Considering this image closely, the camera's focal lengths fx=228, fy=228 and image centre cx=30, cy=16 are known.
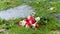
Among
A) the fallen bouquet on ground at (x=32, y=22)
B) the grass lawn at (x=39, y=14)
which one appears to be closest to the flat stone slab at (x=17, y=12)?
the grass lawn at (x=39, y=14)

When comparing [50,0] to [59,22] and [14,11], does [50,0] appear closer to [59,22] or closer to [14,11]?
[14,11]

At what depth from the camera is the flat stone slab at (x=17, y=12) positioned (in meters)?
3.82

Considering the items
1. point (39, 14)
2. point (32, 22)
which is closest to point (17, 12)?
point (39, 14)

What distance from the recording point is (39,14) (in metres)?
3.82

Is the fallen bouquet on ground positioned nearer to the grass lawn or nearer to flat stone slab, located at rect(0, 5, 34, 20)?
the grass lawn

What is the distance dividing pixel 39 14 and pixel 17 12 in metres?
0.44

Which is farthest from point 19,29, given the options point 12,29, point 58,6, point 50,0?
point 50,0

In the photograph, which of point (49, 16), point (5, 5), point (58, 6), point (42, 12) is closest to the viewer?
point (49, 16)

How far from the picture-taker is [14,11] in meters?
4.08

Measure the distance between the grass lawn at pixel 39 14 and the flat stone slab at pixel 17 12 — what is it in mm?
133

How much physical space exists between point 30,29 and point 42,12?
792mm

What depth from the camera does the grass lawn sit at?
126 inches

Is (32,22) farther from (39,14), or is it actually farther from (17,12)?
(17,12)

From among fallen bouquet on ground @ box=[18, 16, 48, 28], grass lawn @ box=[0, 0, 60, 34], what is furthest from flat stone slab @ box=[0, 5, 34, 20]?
fallen bouquet on ground @ box=[18, 16, 48, 28]
